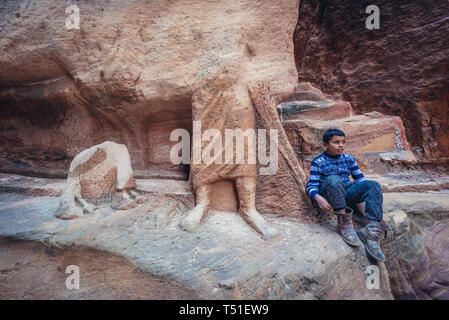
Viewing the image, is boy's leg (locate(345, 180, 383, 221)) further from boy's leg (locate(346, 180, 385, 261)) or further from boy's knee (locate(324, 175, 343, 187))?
boy's knee (locate(324, 175, 343, 187))

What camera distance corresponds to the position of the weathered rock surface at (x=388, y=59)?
3.86 metres

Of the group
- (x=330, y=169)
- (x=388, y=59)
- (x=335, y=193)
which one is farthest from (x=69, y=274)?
(x=388, y=59)

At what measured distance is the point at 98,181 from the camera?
2.24m

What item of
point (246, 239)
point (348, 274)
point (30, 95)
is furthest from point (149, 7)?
point (348, 274)

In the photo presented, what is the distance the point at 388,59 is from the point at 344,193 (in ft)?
13.7

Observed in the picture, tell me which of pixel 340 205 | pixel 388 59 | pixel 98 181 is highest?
pixel 388 59

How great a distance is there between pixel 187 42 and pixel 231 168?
66.8 inches

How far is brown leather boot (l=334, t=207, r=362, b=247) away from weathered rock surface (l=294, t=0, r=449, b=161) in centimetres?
329

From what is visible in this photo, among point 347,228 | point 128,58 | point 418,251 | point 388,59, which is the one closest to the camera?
point 347,228

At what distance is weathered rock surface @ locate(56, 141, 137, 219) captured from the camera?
83.3 inches

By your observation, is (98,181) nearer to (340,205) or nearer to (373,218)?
(340,205)

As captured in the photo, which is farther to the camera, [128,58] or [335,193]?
[128,58]

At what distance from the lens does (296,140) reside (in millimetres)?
3154
